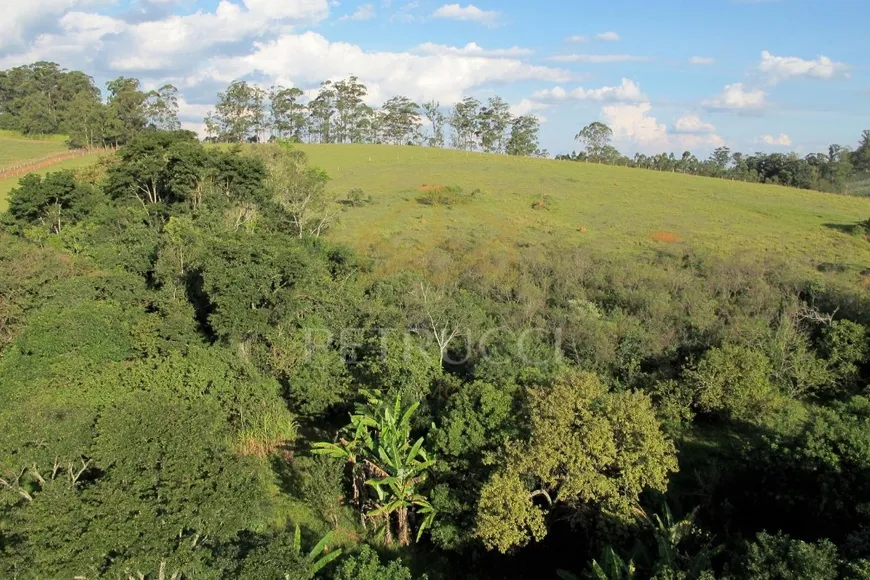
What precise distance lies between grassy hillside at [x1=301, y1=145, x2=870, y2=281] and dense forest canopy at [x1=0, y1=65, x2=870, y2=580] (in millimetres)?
4857

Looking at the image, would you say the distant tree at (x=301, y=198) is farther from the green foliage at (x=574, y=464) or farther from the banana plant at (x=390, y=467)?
the green foliage at (x=574, y=464)

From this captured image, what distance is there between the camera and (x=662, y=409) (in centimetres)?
1709

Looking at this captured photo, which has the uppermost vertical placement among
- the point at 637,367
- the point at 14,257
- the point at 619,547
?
the point at 14,257

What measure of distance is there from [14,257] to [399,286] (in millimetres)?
14257

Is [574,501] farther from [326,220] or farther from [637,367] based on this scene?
[326,220]

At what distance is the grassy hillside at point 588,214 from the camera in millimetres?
33875

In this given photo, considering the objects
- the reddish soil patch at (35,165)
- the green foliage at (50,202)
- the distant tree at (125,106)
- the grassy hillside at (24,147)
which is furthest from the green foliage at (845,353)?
the distant tree at (125,106)

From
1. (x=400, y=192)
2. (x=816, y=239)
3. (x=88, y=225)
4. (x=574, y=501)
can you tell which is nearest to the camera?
(x=574, y=501)

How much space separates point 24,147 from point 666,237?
217ft

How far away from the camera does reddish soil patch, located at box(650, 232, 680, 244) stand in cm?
3605

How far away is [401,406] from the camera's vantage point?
52.0 feet

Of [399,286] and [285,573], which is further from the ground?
[399,286]

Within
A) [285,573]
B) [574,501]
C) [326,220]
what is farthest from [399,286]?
[285,573]

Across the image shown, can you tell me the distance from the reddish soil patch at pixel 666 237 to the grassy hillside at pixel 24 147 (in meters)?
53.2
